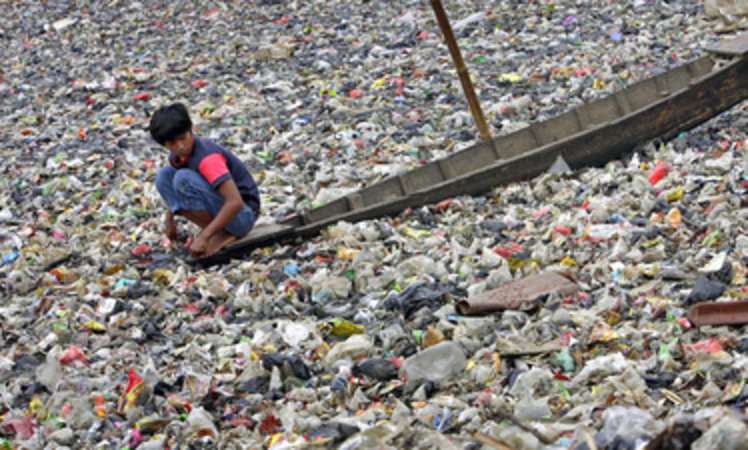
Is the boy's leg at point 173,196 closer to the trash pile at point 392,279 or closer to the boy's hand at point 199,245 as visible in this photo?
the boy's hand at point 199,245

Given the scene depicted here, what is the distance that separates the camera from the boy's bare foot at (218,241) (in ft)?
20.5

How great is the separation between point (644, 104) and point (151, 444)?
16.1ft

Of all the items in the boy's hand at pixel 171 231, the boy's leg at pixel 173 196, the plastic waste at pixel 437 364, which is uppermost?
the boy's leg at pixel 173 196

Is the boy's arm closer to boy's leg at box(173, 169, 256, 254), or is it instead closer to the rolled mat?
boy's leg at box(173, 169, 256, 254)

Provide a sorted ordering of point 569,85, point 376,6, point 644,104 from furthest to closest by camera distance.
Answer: point 376,6, point 569,85, point 644,104

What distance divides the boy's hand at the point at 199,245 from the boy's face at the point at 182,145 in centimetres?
49

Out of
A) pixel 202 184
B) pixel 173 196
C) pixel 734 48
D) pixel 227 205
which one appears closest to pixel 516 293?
pixel 227 205

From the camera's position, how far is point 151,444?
4.17 metres

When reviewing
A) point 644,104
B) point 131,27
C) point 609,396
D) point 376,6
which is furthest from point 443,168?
point 131,27

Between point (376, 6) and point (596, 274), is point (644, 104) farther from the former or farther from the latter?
point (376, 6)

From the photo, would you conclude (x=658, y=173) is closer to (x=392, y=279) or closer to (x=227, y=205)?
(x=392, y=279)

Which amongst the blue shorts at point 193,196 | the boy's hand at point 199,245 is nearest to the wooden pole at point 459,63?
the blue shorts at point 193,196

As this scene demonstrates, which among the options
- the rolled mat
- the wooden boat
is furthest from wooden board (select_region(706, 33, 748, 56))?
the rolled mat

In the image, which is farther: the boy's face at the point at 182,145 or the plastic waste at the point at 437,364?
the boy's face at the point at 182,145
